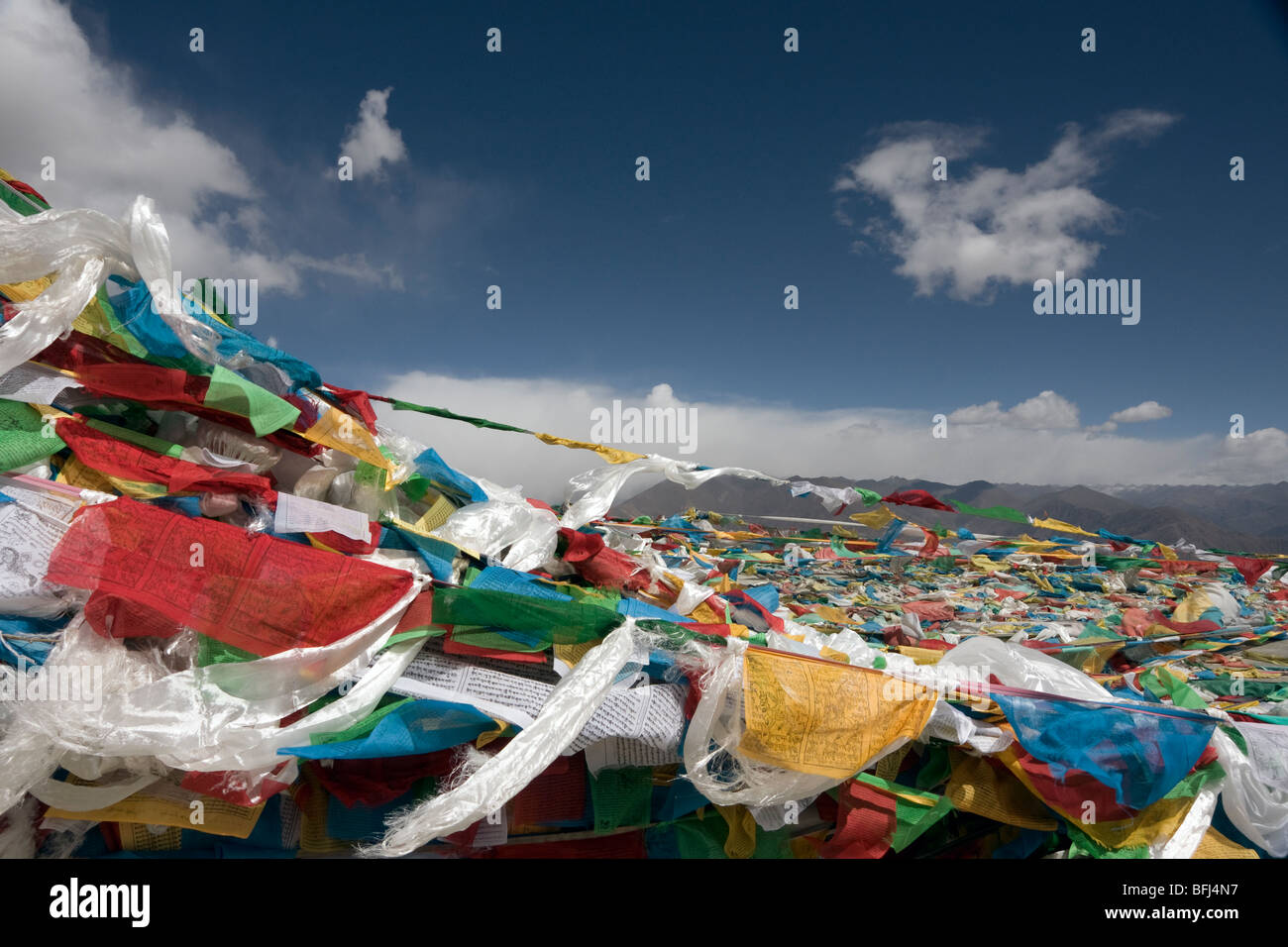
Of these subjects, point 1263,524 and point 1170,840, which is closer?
point 1170,840

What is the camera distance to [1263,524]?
3644cm

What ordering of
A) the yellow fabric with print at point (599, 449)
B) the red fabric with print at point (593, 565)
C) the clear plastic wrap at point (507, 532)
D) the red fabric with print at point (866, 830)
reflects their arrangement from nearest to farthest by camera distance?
the red fabric with print at point (866, 830) < the clear plastic wrap at point (507, 532) < the red fabric with print at point (593, 565) < the yellow fabric with print at point (599, 449)

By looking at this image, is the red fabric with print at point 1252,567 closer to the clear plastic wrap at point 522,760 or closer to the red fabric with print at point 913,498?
the red fabric with print at point 913,498

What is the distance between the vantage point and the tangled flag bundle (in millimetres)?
1508

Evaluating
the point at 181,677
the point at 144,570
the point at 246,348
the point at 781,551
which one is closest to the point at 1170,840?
the point at 181,677

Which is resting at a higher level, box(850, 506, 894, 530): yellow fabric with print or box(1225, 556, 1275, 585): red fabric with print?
box(850, 506, 894, 530): yellow fabric with print

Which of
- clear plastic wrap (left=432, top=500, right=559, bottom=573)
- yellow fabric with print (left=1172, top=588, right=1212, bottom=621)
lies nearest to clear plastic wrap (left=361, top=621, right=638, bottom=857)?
clear plastic wrap (left=432, top=500, right=559, bottom=573)

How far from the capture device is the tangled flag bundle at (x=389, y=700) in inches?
59.4

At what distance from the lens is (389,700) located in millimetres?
1651

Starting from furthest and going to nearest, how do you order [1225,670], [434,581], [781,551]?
[781,551] < [1225,670] < [434,581]

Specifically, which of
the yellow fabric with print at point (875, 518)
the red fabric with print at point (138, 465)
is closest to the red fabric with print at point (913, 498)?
the yellow fabric with print at point (875, 518)

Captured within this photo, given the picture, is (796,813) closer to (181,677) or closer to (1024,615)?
(181,677)

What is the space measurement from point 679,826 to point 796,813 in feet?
0.99

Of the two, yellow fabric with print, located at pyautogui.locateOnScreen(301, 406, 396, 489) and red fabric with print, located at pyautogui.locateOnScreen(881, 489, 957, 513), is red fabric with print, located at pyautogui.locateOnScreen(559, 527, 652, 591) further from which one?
red fabric with print, located at pyautogui.locateOnScreen(881, 489, 957, 513)
